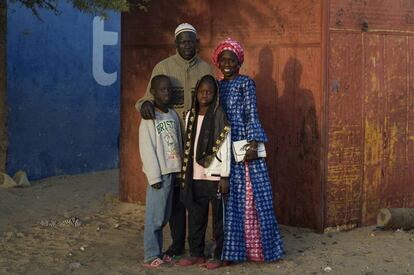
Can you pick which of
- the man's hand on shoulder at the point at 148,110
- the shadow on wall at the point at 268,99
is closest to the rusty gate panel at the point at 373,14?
the shadow on wall at the point at 268,99

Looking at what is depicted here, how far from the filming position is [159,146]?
4.99m

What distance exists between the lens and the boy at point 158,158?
4.97 meters

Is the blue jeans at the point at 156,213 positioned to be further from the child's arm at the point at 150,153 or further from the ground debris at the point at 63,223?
the ground debris at the point at 63,223

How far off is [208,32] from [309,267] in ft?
8.93

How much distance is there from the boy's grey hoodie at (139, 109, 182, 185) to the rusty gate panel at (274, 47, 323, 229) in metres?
1.55

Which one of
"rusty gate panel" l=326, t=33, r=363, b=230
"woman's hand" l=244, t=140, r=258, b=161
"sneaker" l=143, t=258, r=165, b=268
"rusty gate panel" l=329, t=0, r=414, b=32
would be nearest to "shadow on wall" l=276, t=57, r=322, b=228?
"rusty gate panel" l=326, t=33, r=363, b=230

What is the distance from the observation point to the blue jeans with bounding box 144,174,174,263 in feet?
16.6

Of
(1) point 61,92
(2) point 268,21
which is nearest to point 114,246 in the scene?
(2) point 268,21

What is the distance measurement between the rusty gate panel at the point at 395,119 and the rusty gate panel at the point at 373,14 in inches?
5.4

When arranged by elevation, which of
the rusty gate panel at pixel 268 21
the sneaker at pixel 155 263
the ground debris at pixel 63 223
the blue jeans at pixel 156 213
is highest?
the rusty gate panel at pixel 268 21

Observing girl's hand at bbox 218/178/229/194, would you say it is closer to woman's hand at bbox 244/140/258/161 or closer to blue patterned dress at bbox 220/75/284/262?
blue patterned dress at bbox 220/75/284/262

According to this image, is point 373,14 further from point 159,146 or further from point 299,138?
point 159,146

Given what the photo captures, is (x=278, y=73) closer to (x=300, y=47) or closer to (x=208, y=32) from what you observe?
(x=300, y=47)

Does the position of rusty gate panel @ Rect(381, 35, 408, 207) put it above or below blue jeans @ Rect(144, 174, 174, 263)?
above
